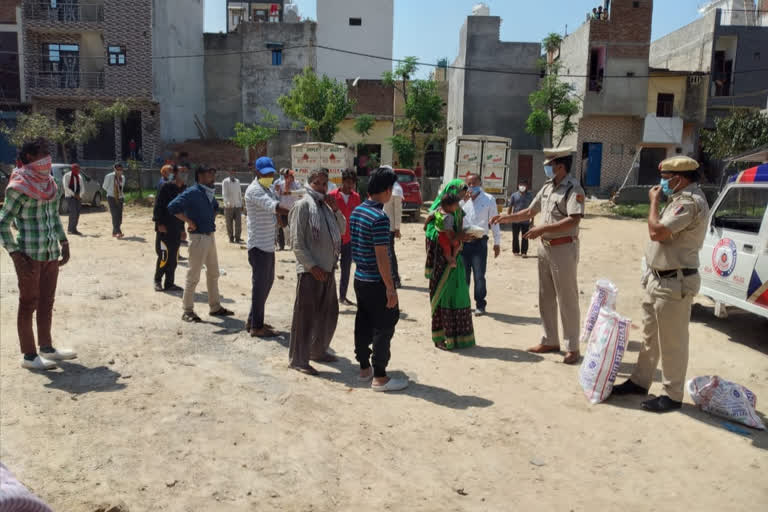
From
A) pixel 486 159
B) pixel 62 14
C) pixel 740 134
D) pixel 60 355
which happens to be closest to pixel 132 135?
pixel 62 14

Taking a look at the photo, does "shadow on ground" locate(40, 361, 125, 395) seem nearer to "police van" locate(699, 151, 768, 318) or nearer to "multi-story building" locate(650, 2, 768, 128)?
"police van" locate(699, 151, 768, 318)

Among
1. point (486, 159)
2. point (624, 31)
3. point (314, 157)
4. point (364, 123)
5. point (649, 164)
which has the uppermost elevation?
point (624, 31)

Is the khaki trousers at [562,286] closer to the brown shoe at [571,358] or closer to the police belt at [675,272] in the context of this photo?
the brown shoe at [571,358]

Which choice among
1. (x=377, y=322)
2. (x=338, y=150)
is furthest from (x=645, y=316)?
(x=338, y=150)

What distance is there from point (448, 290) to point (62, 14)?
32.1m

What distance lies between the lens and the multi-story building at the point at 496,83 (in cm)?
3269

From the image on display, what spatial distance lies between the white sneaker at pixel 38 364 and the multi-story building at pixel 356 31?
38708 mm

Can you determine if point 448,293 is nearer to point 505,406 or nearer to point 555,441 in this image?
point 505,406

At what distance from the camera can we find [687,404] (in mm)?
4871

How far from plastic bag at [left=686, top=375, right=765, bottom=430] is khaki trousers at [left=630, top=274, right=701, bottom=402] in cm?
15

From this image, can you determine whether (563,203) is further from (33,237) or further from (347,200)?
(33,237)

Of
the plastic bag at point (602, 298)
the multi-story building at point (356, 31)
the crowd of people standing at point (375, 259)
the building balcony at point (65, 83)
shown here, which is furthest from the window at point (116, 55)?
the plastic bag at point (602, 298)

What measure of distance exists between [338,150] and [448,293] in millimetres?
15163

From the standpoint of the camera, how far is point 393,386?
5176 mm
